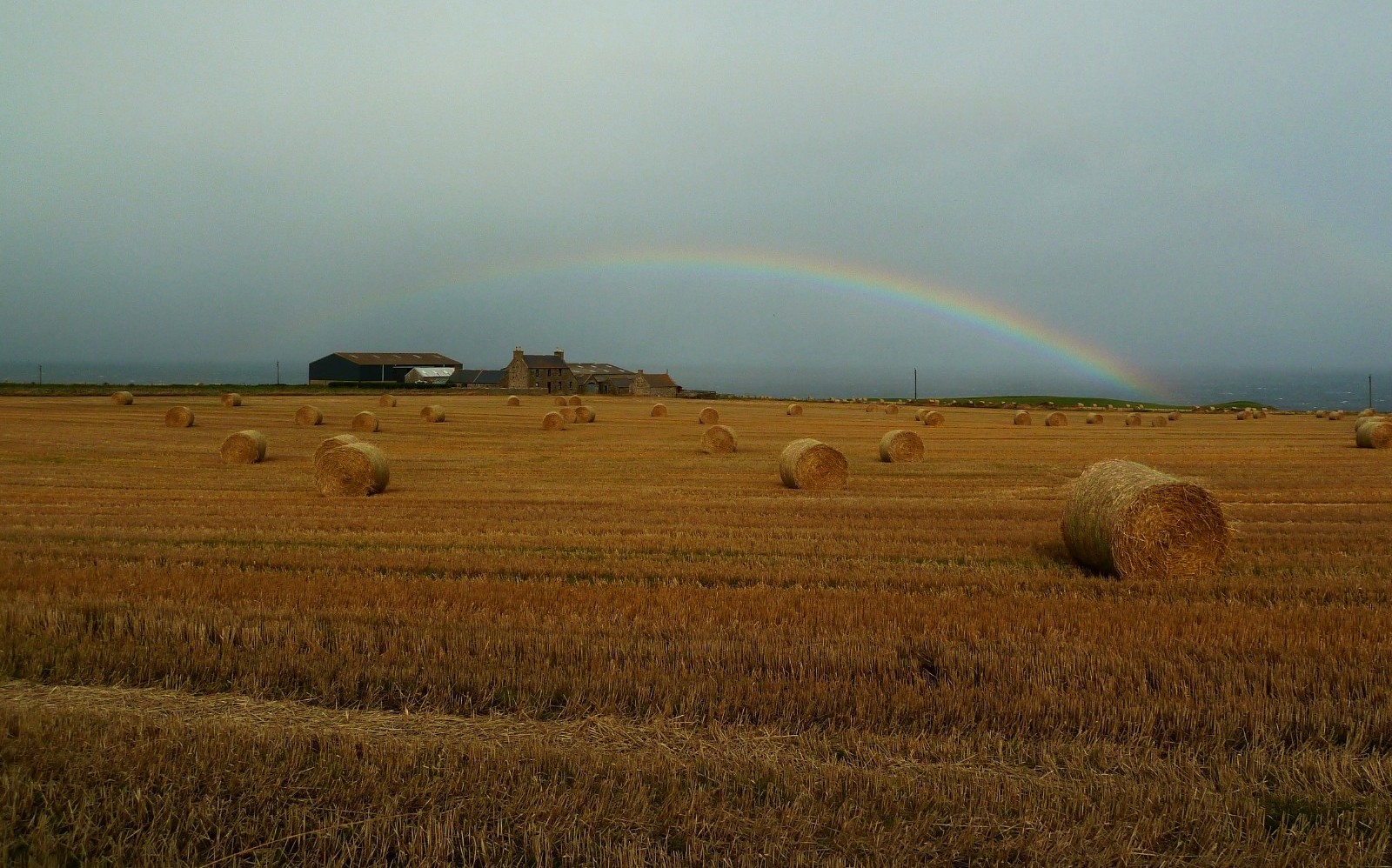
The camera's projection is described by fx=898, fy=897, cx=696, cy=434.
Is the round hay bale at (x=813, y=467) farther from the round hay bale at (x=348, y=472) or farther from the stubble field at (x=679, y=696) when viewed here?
the round hay bale at (x=348, y=472)

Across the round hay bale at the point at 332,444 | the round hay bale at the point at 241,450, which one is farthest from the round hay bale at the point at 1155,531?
the round hay bale at the point at 241,450

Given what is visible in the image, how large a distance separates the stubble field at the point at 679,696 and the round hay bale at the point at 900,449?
12077 mm

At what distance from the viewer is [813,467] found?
18.2 metres

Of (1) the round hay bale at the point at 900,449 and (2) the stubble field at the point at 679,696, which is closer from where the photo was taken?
(2) the stubble field at the point at 679,696

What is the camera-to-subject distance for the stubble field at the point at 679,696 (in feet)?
13.3

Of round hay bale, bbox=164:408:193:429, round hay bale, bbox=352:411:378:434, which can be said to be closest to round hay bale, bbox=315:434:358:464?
round hay bale, bbox=352:411:378:434

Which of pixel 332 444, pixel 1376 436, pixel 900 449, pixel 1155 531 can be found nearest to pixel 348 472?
pixel 332 444

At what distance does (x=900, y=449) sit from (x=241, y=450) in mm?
17082

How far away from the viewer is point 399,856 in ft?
12.8

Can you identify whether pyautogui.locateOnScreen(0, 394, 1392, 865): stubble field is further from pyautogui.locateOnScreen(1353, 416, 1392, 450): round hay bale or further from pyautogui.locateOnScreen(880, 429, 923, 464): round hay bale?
pyautogui.locateOnScreen(1353, 416, 1392, 450): round hay bale

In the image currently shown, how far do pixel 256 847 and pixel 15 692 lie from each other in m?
3.08

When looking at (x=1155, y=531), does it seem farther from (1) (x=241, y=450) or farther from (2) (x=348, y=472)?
(1) (x=241, y=450)

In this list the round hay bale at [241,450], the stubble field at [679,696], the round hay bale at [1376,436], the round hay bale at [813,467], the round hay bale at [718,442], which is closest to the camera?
the stubble field at [679,696]

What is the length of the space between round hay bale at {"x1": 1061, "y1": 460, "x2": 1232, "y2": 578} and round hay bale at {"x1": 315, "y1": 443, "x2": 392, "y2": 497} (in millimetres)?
12320
